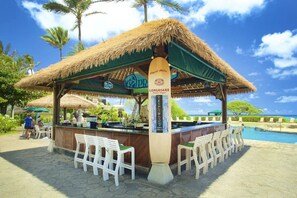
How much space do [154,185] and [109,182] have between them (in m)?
0.92

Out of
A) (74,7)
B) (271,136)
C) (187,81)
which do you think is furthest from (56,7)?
(271,136)

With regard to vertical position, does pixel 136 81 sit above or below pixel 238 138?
above

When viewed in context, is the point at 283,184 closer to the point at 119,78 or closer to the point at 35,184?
the point at 35,184

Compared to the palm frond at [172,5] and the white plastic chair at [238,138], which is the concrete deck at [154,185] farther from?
the palm frond at [172,5]

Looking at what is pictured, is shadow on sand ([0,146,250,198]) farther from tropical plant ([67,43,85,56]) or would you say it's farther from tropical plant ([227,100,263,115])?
tropical plant ([227,100,263,115])

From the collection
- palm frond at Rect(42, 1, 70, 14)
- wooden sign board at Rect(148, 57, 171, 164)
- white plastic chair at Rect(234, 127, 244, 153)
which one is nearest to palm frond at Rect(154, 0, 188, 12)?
white plastic chair at Rect(234, 127, 244, 153)

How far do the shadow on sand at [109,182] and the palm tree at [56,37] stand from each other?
25.5 meters

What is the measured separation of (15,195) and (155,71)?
337 cm

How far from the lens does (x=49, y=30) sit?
27.6 metres

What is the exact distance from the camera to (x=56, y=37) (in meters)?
27.7

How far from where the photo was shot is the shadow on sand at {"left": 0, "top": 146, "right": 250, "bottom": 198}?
3543mm

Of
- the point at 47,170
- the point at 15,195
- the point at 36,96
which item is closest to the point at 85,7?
the point at 36,96

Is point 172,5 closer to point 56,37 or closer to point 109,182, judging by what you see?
point 109,182

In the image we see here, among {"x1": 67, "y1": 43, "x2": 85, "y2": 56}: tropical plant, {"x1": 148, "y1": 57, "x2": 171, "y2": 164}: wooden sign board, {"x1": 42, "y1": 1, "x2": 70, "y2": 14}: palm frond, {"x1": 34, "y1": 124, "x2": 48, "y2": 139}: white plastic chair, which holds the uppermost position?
{"x1": 42, "y1": 1, "x2": 70, "y2": 14}: palm frond
